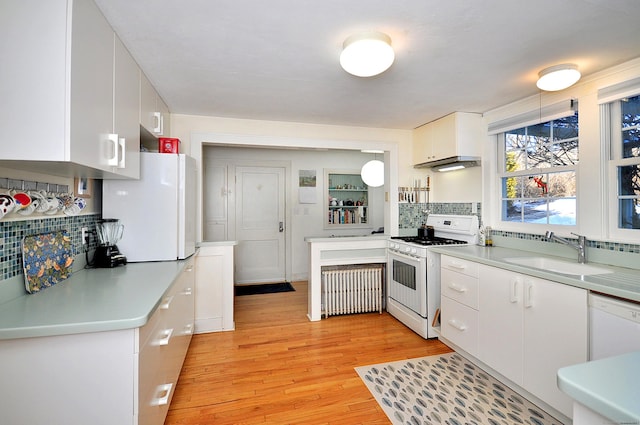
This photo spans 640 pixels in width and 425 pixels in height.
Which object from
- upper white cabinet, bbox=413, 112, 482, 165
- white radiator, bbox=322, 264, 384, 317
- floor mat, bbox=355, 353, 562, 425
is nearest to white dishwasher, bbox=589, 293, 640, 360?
floor mat, bbox=355, 353, 562, 425

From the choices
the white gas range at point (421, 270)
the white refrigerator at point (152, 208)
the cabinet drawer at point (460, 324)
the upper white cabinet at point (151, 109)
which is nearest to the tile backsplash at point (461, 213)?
the white gas range at point (421, 270)

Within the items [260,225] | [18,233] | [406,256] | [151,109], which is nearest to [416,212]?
[406,256]

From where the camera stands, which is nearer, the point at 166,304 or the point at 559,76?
the point at 166,304

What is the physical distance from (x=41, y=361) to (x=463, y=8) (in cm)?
242

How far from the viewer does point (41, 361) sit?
3.80ft

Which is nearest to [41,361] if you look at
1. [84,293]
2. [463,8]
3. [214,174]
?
[84,293]

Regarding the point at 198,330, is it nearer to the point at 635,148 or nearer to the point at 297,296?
the point at 297,296

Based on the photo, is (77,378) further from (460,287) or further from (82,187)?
(460,287)

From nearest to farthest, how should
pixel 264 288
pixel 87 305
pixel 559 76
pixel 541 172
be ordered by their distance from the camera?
pixel 87 305 → pixel 559 76 → pixel 541 172 → pixel 264 288

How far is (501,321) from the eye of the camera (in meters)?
2.17

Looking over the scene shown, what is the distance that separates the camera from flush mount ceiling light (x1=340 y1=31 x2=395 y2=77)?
1.65 m

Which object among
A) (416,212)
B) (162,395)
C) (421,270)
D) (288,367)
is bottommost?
(288,367)

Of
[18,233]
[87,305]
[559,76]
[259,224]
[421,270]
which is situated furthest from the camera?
[259,224]

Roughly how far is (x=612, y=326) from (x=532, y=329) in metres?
0.44
